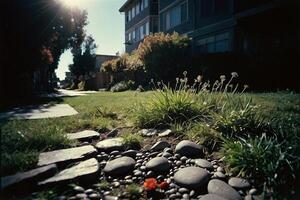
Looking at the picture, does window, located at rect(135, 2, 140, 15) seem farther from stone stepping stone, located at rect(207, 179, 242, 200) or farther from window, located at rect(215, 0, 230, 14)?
stone stepping stone, located at rect(207, 179, 242, 200)

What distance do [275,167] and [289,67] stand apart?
32.0ft

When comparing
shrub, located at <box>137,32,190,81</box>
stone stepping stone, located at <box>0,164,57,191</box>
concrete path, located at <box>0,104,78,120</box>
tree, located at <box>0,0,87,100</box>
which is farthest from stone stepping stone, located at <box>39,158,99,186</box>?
shrub, located at <box>137,32,190,81</box>

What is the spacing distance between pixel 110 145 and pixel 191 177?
1358 millimetres

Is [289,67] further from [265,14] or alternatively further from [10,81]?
[10,81]

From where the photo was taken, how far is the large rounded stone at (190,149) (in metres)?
3.94

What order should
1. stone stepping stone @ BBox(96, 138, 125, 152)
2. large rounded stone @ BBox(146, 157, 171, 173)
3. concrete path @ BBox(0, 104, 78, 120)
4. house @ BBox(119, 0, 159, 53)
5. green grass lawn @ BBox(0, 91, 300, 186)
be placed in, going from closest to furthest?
green grass lawn @ BBox(0, 91, 300, 186)
large rounded stone @ BBox(146, 157, 171, 173)
stone stepping stone @ BBox(96, 138, 125, 152)
concrete path @ BBox(0, 104, 78, 120)
house @ BBox(119, 0, 159, 53)

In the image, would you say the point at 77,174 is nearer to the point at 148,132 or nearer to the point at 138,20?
the point at 148,132

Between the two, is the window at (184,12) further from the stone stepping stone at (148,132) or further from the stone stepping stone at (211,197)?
the stone stepping stone at (211,197)

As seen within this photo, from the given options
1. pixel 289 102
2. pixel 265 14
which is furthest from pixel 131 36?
pixel 289 102

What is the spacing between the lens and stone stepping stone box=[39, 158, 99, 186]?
9.69ft

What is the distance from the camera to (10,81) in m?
12.3

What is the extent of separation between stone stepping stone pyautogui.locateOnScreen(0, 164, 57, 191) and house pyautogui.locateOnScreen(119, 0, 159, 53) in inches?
991

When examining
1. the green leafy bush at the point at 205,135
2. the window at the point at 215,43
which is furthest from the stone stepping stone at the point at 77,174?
the window at the point at 215,43

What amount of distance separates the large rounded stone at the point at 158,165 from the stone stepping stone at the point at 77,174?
0.62 meters
